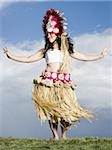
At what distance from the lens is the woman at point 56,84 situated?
8086mm

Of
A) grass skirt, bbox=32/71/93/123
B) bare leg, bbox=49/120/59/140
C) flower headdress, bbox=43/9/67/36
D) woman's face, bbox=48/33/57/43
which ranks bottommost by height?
bare leg, bbox=49/120/59/140

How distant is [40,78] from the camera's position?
819 centimetres

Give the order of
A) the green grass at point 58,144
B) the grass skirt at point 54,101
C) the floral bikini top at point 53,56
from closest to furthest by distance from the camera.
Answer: the green grass at point 58,144 → the grass skirt at point 54,101 → the floral bikini top at point 53,56

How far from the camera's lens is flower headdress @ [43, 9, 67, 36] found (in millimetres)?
8273

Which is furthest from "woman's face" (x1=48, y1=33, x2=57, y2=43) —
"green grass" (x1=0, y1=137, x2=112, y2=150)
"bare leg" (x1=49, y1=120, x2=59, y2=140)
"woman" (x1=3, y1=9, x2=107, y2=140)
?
"green grass" (x1=0, y1=137, x2=112, y2=150)

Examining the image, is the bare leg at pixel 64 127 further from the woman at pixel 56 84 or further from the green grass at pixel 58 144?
the green grass at pixel 58 144

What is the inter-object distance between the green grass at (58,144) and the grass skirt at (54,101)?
59cm

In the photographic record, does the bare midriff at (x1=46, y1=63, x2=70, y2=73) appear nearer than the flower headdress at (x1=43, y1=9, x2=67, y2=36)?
Yes

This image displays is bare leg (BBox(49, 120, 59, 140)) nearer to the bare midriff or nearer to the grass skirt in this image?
the grass skirt

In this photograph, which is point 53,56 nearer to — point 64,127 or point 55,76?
point 55,76

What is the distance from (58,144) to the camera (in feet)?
23.5

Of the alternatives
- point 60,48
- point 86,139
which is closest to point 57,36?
point 60,48

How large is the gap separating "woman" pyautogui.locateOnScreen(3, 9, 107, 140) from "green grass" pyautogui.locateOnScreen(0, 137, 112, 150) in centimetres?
60

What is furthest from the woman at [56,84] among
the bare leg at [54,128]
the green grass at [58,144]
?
the green grass at [58,144]
